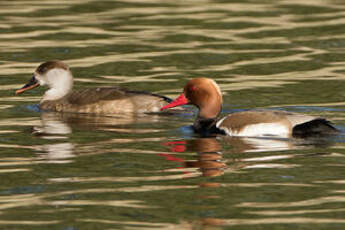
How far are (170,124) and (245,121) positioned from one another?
172 cm

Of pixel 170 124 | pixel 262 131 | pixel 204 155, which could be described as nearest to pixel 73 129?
pixel 170 124

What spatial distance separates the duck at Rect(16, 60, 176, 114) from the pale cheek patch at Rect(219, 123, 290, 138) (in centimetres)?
256

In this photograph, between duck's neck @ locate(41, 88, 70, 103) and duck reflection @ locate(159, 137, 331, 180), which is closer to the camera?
duck reflection @ locate(159, 137, 331, 180)

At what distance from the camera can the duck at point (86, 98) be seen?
615 inches

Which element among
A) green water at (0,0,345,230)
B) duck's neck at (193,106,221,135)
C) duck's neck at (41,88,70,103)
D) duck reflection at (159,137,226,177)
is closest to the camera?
green water at (0,0,345,230)

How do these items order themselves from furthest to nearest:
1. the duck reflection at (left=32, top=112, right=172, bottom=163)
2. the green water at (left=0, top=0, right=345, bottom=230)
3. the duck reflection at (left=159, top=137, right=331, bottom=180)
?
the duck reflection at (left=32, top=112, right=172, bottom=163) → the duck reflection at (left=159, top=137, right=331, bottom=180) → the green water at (left=0, top=0, right=345, bottom=230)

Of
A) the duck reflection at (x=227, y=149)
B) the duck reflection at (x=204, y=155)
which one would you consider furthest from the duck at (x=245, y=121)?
the duck reflection at (x=204, y=155)

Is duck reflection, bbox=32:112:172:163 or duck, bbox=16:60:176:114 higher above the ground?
duck, bbox=16:60:176:114

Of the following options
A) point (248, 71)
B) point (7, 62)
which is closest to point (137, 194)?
point (248, 71)

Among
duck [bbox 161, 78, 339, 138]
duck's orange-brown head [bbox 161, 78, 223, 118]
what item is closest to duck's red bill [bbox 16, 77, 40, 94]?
duck [bbox 161, 78, 339, 138]

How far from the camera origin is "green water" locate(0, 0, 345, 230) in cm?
885

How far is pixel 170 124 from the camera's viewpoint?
14.4 metres

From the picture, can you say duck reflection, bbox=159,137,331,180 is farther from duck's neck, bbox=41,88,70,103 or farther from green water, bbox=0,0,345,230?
duck's neck, bbox=41,88,70,103

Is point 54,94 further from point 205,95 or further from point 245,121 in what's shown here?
point 245,121
